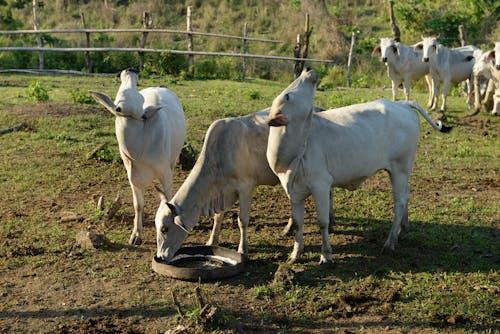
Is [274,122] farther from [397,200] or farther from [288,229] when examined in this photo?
[288,229]

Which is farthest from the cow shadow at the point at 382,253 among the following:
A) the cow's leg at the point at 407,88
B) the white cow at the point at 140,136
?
the cow's leg at the point at 407,88

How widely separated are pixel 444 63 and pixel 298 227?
11.0 m

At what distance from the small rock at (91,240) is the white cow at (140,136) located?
1.08 feet

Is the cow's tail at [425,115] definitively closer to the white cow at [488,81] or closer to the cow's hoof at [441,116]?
the cow's hoof at [441,116]

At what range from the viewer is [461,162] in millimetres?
10766

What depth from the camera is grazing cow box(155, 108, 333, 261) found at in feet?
20.5

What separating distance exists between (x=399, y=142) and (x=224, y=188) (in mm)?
1793

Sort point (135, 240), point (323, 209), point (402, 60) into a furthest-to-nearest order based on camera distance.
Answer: point (402, 60) → point (135, 240) → point (323, 209)

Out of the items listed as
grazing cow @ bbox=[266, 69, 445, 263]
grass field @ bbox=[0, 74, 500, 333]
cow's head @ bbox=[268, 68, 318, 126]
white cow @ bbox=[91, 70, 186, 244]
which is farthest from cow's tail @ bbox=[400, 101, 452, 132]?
white cow @ bbox=[91, 70, 186, 244]

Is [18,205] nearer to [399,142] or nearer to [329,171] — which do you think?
[329,171]

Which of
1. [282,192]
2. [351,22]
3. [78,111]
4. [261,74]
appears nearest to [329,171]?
[282,192]

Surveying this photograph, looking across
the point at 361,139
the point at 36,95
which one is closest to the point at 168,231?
the point at 361,139

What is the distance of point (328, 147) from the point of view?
6395mm

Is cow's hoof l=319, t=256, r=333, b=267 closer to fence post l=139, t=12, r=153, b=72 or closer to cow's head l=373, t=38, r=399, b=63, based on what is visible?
cow's head l=373, t=38, r=399, b=63
